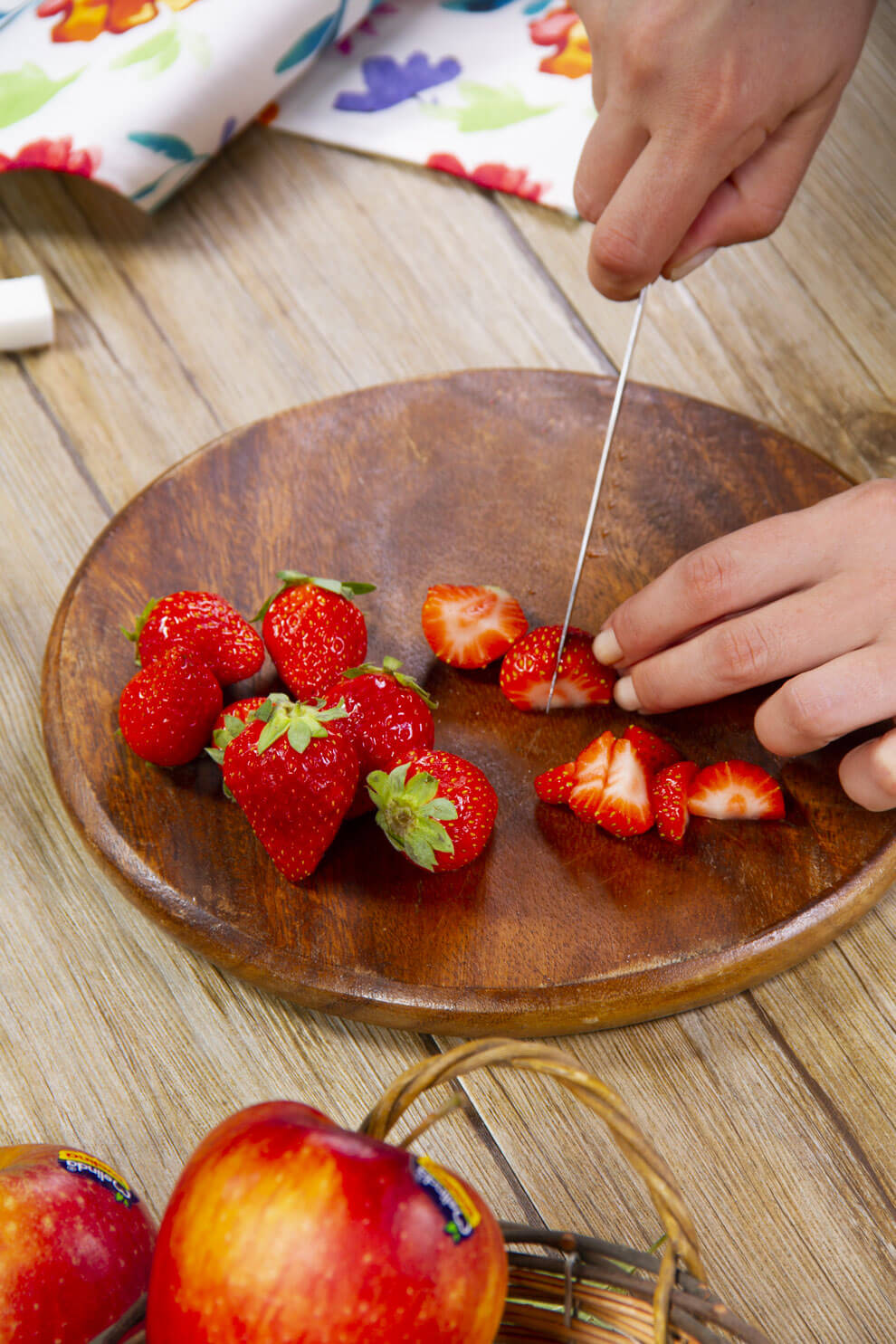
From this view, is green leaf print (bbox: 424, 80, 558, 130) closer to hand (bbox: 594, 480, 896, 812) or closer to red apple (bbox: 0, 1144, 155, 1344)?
hand (bbox: 594, 480, 896, 812)

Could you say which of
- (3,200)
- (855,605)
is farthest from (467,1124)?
(3,200)

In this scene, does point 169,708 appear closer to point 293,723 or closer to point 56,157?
point 293,723

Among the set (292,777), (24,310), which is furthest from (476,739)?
(24,310)

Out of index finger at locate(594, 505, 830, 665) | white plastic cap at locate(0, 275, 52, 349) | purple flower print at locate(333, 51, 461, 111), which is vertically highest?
white plastic cap at locate(0, 275, 52, 349)

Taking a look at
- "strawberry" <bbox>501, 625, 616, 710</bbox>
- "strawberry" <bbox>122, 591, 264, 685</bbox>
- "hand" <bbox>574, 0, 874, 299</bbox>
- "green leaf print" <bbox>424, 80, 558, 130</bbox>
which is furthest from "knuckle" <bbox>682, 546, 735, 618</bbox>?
"green leaf print" <bbox>424, 80, 558, 130</bbox>

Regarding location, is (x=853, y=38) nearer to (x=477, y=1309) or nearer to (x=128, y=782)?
(x=128, y=782)

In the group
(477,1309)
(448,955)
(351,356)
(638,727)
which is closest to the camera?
(477,1309)
